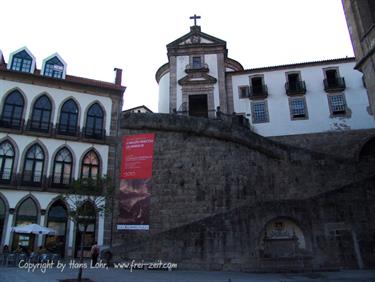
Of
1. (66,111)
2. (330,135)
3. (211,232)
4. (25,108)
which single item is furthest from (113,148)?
(330,135)

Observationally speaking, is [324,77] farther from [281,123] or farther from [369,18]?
[369,18]

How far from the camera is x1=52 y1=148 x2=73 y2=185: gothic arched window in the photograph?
21220 mm

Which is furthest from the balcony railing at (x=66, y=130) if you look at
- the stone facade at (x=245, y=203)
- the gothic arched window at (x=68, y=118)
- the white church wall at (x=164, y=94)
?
the white church wall at (x=164, y=94)

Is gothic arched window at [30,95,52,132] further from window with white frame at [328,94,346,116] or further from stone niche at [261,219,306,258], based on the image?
window with white frame at [328,94,346,116]

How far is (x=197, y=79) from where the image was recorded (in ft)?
89.0

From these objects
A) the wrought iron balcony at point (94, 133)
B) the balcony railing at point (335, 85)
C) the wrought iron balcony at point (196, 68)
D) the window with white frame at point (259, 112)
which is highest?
the wrought iron balcony at point (196, 68)

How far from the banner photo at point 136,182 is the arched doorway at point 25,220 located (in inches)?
234

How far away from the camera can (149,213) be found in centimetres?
1780

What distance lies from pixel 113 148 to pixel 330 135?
15434 mm

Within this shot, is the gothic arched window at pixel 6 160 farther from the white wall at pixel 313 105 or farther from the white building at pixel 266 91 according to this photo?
the white wall at pixel 313 105

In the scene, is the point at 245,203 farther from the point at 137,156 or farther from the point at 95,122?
the point at 95,122

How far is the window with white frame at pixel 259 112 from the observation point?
83.5ft

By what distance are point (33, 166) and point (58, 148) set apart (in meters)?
1.86

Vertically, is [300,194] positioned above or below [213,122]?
below
